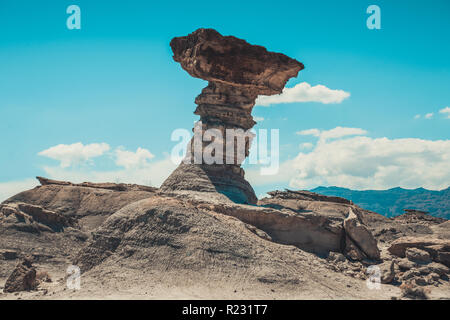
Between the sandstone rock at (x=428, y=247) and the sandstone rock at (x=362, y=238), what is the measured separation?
3.95 ft

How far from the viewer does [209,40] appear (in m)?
20.9

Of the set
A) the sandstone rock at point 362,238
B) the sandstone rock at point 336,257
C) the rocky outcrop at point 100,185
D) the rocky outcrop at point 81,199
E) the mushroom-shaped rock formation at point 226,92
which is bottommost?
the sandstone rock at point 336,257

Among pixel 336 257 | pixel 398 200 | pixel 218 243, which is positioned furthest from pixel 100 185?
pixel 398 200

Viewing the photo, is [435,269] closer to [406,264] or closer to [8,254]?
[406,264]

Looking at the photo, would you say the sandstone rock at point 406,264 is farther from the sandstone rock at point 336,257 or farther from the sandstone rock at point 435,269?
the sandstone rock at point 336,257

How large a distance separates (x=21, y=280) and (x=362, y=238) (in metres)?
13.8

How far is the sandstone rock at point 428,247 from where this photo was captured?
56.9ft

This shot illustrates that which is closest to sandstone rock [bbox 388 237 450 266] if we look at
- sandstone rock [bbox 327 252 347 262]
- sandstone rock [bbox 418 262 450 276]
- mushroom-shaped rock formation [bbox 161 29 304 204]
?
sandstone rock [bbox 418 262 450 276]

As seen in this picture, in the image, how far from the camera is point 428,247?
706 inches


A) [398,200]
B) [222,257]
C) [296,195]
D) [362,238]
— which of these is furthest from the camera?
[398,200]

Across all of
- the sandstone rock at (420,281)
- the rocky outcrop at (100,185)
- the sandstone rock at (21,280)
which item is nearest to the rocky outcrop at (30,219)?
the rocky outcrop at (100,185)

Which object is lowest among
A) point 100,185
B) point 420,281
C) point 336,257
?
point 420,281

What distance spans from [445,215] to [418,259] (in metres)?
67.8

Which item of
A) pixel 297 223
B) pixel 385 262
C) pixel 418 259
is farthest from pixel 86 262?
pixel 418 259
